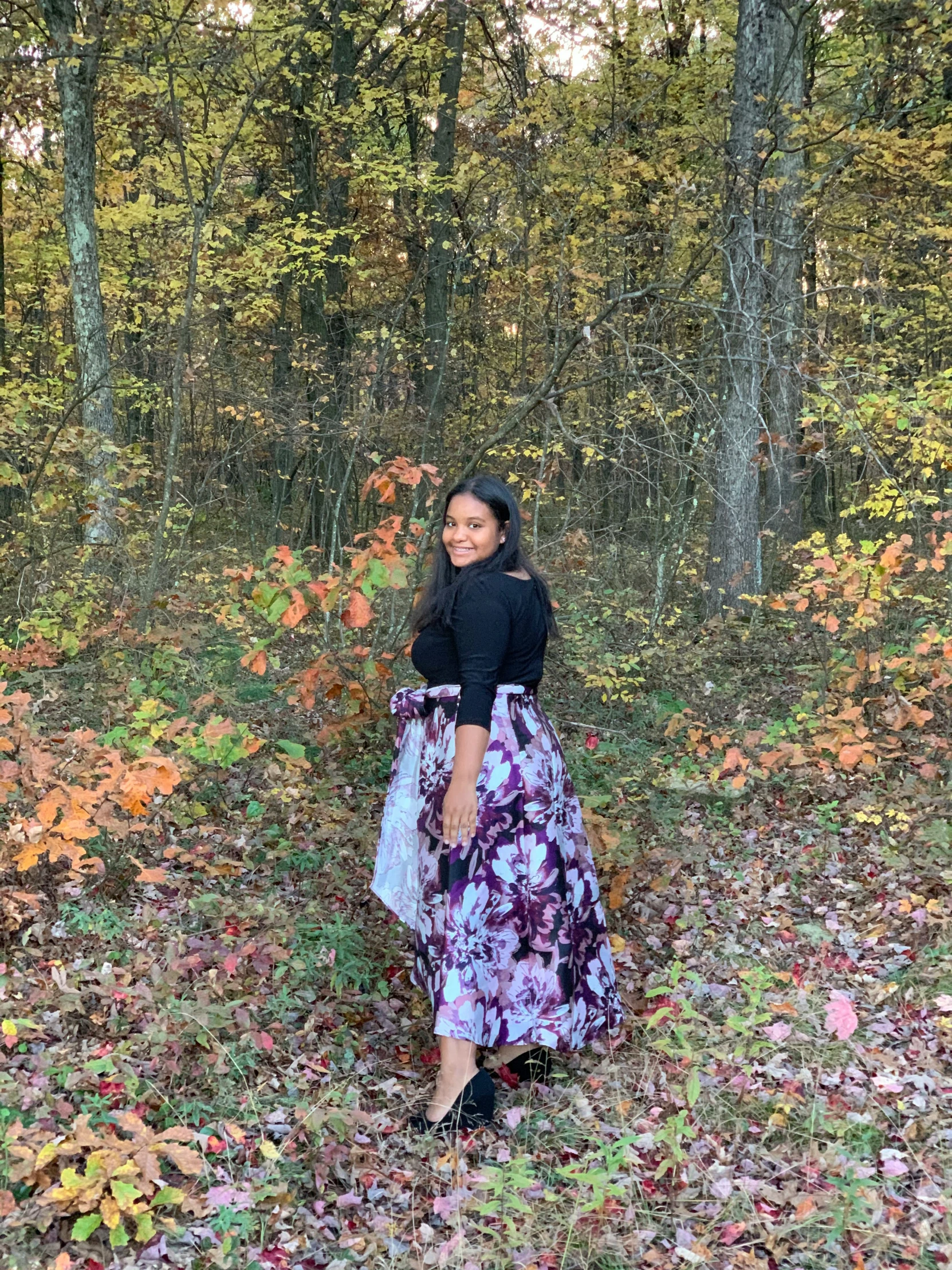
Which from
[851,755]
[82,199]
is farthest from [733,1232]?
[82,199]

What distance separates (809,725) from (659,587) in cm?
253

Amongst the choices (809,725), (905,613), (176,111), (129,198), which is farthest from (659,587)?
(129,198)

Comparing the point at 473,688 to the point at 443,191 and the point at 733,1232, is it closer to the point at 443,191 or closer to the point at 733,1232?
the point at 733,1232

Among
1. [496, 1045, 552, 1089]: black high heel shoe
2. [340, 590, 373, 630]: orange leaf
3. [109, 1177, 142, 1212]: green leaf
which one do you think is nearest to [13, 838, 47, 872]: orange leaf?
[109, 1177, 142, 1212]: green leaf

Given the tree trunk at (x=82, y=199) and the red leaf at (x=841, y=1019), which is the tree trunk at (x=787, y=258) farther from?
the tree trunk at (x=82, y=199)

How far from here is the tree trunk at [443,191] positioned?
12.6m

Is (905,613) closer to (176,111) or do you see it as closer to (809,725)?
(809,725)

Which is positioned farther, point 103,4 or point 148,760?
point 103,4

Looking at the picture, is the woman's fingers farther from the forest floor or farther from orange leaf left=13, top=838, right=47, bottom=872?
orange leaf left=13, top=838, right=47, bottom=872

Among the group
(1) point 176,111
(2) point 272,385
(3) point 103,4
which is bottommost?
(2) point 272,385

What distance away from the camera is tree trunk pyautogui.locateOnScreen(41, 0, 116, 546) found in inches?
352

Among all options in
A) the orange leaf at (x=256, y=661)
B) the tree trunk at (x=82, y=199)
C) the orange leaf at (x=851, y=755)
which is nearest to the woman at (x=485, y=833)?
the orange leaf at (x=256, y=661)

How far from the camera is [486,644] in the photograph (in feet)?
9.98

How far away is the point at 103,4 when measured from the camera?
8.29m
